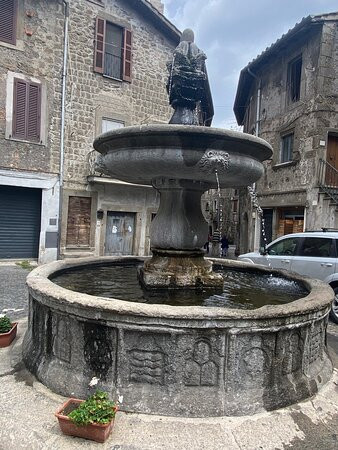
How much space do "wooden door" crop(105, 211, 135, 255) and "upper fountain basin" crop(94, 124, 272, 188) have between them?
11.4 meters

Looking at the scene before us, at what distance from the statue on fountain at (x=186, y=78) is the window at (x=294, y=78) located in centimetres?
1323

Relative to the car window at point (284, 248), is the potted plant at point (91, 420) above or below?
below

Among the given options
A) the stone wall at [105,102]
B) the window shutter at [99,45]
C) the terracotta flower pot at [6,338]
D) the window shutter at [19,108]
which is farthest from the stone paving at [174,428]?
the window shutter at [99,45]

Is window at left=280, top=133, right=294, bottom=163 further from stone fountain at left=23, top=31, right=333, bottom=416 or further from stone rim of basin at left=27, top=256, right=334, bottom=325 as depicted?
stone rim of basin at left=27, top=256, right=334, bottom=325

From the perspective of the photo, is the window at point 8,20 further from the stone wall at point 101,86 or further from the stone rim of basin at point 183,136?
the stone rim of basin at point 183,136

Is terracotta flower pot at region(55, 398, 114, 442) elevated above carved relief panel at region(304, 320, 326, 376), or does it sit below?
below

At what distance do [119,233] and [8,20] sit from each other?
355 inches

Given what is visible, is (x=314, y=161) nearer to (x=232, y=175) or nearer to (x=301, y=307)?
(x=232, y=175)

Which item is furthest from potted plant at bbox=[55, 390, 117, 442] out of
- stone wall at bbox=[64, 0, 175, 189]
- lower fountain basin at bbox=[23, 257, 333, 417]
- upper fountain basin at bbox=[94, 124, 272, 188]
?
stone wall at bbox=[64, 0, 175, 189]

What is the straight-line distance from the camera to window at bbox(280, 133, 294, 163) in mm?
16056

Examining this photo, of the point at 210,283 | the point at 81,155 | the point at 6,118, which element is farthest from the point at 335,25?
the point at 210,283

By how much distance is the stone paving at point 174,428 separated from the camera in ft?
7.32

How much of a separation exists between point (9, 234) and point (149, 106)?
8270 mm

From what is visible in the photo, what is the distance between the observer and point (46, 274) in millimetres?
4086
